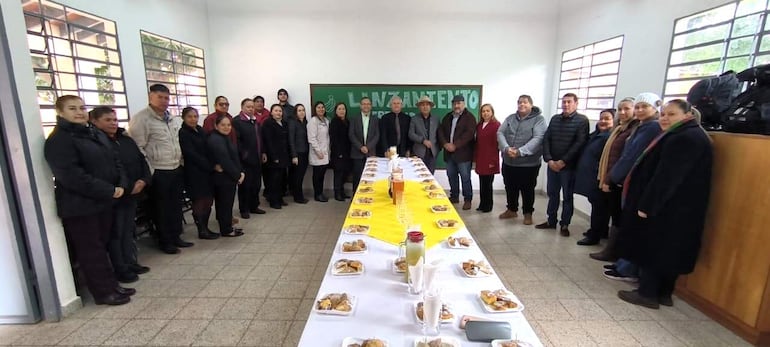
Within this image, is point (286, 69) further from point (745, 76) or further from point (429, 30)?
point (745, 76)

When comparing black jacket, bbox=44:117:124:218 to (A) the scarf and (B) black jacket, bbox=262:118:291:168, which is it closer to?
(B) black jacket, bbox=262:118:291:168

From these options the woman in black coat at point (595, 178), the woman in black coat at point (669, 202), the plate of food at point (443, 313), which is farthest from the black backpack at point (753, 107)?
the plate of food at point (443, 313)

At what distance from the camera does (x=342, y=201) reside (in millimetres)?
5262

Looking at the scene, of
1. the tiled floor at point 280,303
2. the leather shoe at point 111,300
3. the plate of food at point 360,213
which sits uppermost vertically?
the plate of food at point 360,213

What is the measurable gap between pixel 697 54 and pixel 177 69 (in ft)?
18.9

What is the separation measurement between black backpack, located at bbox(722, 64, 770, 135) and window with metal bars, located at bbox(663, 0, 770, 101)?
640mm

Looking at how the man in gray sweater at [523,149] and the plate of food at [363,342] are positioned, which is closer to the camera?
the plate of food at [363,342]

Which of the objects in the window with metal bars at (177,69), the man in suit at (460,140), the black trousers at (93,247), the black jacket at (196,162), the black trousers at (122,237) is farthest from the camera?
the man in suit at (460,140)

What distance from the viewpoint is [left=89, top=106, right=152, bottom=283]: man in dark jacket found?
2590 millimetres

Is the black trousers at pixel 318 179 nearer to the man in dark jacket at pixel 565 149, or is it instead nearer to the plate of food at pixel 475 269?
the man in dark jacket at pixel 565 149

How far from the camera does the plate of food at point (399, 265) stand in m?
1.46

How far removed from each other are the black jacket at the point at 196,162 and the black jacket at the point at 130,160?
50 centimetres

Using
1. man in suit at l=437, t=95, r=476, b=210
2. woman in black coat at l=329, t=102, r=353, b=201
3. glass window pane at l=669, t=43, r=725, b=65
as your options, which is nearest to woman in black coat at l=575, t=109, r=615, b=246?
glass window pane at l=669, t=43, r=725, b=65

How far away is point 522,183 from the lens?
416cm
